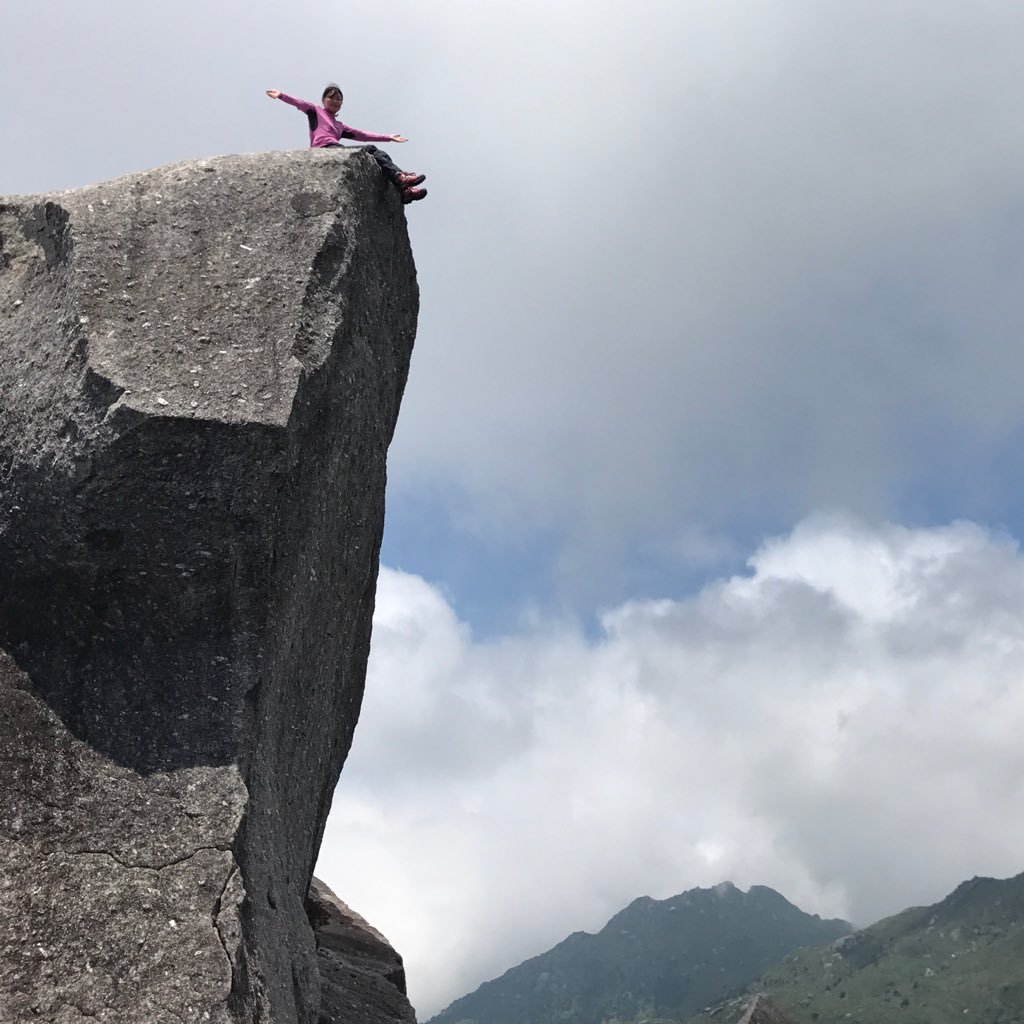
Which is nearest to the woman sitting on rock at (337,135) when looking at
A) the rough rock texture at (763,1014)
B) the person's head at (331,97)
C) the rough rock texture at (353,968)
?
the person's head at (331,97)

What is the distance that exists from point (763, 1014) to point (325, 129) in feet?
80.3

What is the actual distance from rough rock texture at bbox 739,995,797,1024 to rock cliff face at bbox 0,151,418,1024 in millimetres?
19243

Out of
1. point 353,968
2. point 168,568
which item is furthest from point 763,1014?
point 168,568

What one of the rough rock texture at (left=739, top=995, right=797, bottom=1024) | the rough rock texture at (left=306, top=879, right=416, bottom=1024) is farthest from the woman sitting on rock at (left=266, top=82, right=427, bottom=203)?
the rough rock texture at (left=739, top=995, right=797, bottom=1024)

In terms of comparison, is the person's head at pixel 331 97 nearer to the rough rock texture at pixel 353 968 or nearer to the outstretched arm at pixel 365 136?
the outstretched arm at pixel 365 136

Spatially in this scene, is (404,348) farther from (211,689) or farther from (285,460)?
(211,689)

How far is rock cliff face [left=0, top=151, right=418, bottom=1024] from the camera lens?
26.3 ft

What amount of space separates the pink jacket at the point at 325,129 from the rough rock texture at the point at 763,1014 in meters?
22.9

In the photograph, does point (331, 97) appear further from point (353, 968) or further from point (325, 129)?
point (353, 968)

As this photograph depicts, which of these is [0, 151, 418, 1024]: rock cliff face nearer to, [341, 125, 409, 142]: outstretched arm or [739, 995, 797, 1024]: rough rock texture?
[341, 125, 409, 142]: outstretched arm

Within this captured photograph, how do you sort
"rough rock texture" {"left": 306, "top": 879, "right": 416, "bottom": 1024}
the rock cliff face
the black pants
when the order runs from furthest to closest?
"rough rock texture" {"left": 306, "top": 879, "right": 416, "bottom": 1024}
the black pants
the rock cliff face

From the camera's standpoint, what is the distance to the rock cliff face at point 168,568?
Answer: 26.3 feet

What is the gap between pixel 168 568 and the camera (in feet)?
30.2

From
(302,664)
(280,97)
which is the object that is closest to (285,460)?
(302,664)
